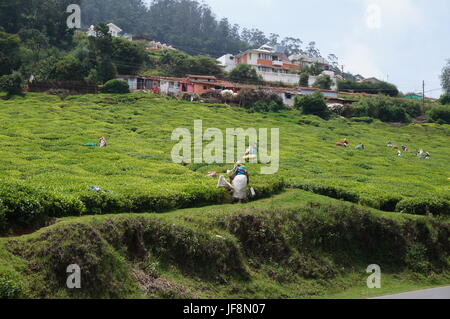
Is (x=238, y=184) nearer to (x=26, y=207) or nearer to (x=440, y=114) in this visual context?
(x=26, y=207)

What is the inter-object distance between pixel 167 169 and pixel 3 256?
1188 centimetres

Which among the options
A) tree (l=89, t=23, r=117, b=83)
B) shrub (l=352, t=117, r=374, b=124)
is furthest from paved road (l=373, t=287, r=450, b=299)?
tree (l=89, t=23, r=117, b=83)

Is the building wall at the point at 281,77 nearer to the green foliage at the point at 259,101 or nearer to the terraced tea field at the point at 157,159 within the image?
the green foliage at the point at 259,101

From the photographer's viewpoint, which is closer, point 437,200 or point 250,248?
point 250,248

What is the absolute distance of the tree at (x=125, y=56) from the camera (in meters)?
63.3

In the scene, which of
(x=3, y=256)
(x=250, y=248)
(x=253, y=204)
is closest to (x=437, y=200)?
(x=253, y=204)

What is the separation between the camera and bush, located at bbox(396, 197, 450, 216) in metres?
20.6

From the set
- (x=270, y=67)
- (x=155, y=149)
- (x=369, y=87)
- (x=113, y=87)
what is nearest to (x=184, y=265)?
(x=155, y=149)

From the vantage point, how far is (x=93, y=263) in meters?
11.6

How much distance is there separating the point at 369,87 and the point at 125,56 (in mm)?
43475

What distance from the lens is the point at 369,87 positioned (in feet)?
286

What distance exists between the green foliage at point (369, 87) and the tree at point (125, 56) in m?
36.2

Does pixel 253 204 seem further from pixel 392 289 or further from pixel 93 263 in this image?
pixel 93 263

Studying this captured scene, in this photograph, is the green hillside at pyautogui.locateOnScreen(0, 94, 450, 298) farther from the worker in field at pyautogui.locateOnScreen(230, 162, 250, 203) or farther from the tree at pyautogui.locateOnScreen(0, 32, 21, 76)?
the tree at pyautogui.locateOnScreen(0, 32, 21, 76)
